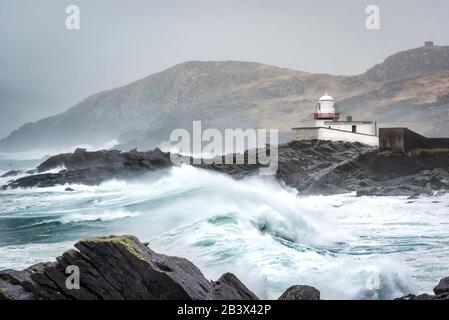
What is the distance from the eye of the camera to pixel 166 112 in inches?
2050

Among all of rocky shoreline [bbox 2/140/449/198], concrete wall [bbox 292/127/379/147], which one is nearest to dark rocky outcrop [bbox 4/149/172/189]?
rocky shoreline [bbox 2/140/449/198]

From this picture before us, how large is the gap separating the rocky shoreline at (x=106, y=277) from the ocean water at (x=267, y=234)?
2.06 meters

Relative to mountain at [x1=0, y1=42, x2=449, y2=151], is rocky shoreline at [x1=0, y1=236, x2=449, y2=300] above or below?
below

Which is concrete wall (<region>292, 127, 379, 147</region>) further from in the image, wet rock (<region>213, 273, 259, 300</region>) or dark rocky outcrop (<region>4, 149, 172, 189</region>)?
wet rock (<region>213, 273, 259, 300</region>)

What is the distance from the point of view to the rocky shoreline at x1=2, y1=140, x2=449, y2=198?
19.0 meters

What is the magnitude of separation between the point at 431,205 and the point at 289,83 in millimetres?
47175

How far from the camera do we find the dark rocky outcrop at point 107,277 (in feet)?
18.5

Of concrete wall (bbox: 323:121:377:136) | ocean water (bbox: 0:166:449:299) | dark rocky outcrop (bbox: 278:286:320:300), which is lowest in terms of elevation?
ocean water (bbox: 0:166:449:299)

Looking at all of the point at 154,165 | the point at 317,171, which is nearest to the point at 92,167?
the point at 154,165

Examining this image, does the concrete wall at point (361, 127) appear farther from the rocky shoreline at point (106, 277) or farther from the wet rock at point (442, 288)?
the rocky shoreline at point (106, 277)

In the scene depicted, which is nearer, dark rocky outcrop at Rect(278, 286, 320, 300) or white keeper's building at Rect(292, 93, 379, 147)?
dark rocky outcrop at Rect(278, 286, 320, 300)

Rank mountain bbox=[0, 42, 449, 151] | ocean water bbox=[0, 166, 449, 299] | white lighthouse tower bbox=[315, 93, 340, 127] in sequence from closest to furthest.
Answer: ocean water bbox=[0, 166, 449, 299]
white lighthouse tower bbox=[315, 93, 340, 127]
mountain bbox=[0, 42, 449, 151]

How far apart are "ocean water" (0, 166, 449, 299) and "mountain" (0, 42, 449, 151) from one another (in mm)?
14807

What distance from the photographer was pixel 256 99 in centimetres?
6116
